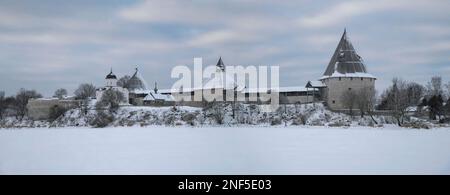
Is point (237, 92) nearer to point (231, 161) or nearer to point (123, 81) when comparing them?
point (123, 81)

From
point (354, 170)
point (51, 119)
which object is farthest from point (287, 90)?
point (354, 170)

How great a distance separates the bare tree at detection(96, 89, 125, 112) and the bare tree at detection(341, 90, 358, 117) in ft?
53.3

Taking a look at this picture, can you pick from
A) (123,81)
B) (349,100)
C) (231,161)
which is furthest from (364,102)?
(123,81)

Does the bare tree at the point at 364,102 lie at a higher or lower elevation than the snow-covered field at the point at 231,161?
higher

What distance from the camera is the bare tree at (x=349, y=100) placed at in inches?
1231

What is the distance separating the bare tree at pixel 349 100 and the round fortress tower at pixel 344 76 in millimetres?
624

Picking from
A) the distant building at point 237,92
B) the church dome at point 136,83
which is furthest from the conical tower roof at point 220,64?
the church dome at point 136,83

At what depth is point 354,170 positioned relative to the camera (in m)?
6.84

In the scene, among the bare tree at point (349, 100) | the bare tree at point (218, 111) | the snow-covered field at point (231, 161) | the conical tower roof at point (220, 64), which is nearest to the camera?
the snow-covered field at point (231, 161)

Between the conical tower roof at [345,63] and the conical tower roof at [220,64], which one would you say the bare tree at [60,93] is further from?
the conical tower roof at [345,63]

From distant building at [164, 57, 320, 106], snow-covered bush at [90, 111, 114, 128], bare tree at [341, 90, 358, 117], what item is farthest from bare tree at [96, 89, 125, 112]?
bare tree at [341, 90, 358, 117]

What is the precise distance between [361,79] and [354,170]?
3062 centimetres

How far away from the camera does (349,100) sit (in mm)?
31922
